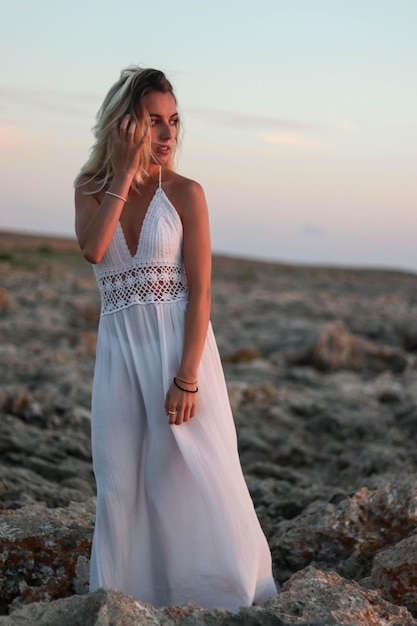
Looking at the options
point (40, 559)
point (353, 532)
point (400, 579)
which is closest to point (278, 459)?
point (353, 532)

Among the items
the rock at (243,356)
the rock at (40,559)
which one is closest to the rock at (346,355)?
the rock at (243,356)

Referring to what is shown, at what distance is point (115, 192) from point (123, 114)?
1.04 feet

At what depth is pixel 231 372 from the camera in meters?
11.2

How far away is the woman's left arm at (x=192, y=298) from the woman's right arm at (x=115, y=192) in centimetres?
24

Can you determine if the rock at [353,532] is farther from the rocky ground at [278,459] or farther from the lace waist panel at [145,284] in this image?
the lace waist panel at [145,284]

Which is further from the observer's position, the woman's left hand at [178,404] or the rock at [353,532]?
the rock at [353,532]

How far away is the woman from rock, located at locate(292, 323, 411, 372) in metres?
8.55

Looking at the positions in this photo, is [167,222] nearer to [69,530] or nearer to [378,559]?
[69,530]

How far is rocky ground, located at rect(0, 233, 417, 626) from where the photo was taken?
3184mm

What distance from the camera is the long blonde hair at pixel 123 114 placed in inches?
133

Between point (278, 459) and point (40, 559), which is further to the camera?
point (278, 459)

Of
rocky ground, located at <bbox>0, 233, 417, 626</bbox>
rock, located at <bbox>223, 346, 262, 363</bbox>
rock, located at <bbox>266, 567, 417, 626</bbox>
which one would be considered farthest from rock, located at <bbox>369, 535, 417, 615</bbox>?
rock, located at <bbox>223, 346, 262, 363</bbox>

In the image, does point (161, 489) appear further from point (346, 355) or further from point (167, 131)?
point (346, 355)

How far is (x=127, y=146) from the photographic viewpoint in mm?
3330
